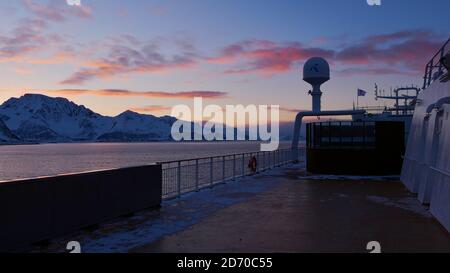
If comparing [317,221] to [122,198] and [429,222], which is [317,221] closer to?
[429,222]

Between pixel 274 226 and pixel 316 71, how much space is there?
25155mm

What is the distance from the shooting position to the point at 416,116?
19.6 metres

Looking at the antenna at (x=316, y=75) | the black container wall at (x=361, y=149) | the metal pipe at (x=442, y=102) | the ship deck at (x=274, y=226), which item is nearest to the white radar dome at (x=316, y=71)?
the antenna at (x=316, y=75)

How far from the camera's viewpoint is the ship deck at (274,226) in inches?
332

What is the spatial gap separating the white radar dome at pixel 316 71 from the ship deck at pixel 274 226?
18.7 meters

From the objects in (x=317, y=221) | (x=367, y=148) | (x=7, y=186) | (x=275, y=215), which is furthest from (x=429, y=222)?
(x=367, y=148)

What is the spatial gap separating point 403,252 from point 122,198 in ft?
21.8

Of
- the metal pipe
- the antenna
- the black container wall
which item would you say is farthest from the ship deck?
the antenna

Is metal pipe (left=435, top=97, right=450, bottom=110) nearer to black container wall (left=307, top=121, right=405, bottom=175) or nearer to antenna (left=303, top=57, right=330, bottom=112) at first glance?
black container wall (left=307, top=121, right=405, bottom=175)

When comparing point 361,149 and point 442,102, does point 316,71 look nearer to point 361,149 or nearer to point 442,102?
point 361,149

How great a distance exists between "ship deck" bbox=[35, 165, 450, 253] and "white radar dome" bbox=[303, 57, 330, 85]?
18.7 metres

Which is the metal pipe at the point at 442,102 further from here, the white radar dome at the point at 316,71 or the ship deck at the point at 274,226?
the white radar dome at the point at 316,71

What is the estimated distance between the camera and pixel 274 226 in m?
10.3

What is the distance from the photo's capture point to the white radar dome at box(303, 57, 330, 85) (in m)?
33.8
